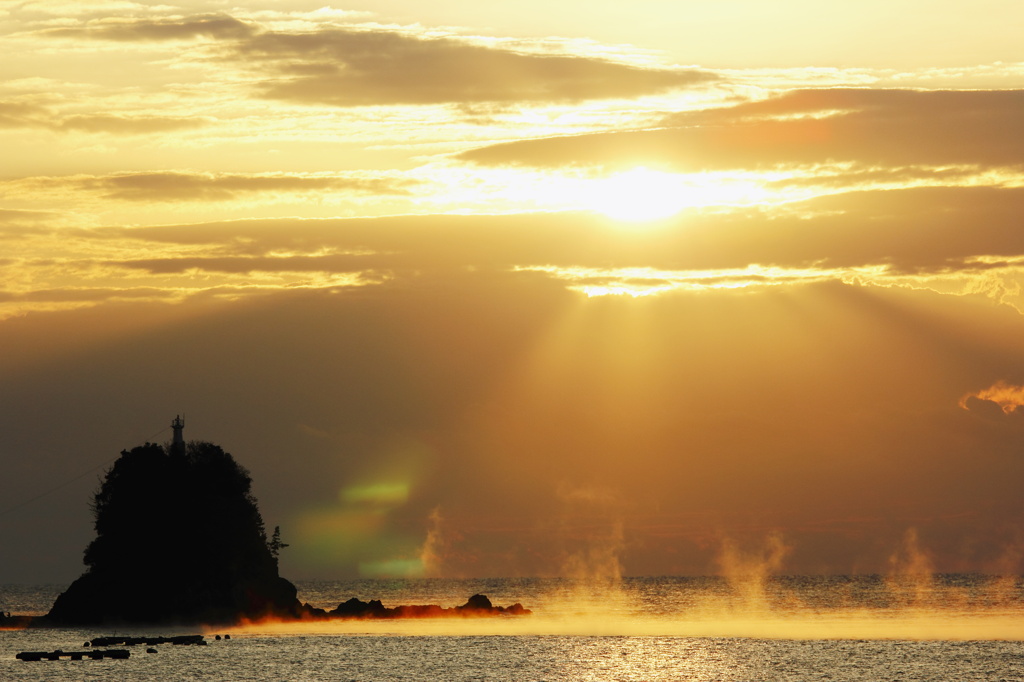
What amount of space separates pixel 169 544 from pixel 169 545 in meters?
0.14

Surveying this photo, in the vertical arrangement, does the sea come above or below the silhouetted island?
below

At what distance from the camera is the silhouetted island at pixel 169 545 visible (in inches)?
7426

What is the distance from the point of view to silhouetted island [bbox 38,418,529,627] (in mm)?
188625

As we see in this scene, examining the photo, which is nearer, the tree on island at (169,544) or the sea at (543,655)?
the sea at (543,655)

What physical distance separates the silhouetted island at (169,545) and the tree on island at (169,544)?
0.45ft

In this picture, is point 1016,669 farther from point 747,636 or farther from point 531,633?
point 531,633

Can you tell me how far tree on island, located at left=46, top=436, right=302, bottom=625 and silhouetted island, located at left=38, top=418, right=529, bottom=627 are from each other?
0.14 meters

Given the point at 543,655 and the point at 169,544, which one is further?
the point at 169,544

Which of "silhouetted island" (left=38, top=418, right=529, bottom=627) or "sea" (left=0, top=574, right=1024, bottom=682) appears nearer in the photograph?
"sea" (left=0, top=574, right=1024, bottom=682)

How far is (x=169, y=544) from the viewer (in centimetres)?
18900

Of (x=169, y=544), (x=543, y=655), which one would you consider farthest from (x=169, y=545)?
(x=543, y=655)

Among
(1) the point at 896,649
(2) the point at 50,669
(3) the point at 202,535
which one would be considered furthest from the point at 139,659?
(1) the point at 896,649

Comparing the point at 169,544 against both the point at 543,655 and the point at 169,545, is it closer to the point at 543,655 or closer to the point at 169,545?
the point at 169,545

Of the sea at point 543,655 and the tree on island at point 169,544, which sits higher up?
the tree on island at point 169,544
